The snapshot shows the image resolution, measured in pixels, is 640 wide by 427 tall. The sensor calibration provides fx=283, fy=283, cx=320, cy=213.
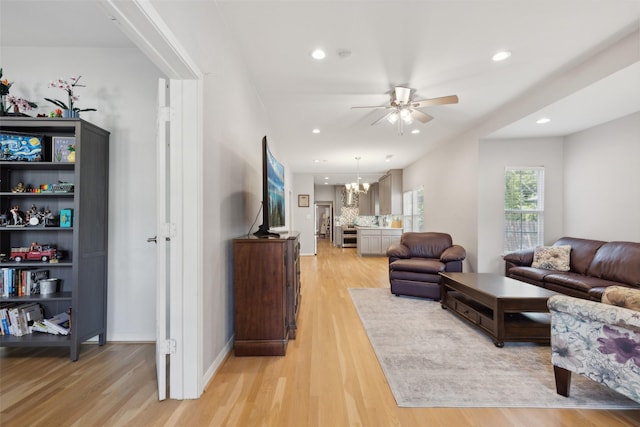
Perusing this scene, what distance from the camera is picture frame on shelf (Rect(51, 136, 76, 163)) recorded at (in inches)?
97.6

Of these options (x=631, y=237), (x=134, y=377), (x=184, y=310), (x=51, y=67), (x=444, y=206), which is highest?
(x=51, y=67)

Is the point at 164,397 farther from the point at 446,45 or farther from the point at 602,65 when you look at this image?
the point at 602,65

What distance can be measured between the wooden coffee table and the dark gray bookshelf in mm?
3572

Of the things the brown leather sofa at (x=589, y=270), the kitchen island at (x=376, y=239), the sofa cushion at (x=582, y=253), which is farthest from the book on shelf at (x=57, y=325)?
the kitchen island at (x=376, y=239)

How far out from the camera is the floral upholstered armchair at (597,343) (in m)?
1.50

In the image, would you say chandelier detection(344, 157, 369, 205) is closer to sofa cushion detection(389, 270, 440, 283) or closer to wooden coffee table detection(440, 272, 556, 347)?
sofa cushion detection(389, 270, 440, 283)

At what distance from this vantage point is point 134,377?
2053 millimetres

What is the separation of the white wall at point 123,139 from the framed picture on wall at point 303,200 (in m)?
6.39

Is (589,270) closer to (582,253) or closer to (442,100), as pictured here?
(582,253)

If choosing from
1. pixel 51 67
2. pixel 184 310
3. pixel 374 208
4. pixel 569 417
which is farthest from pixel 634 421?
pixel 374 208

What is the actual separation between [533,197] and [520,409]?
4161 mm

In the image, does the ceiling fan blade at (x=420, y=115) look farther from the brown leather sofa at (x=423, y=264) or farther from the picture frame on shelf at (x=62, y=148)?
the picture frame on shelf at (x=62, y=148)

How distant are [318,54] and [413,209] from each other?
6089 millimetres

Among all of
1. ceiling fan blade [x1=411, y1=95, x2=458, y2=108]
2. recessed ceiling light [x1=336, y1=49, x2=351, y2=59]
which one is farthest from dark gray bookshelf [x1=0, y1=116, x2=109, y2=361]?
ceiling fan blade [x1=411, y1=95, x2=458, y2=108]
